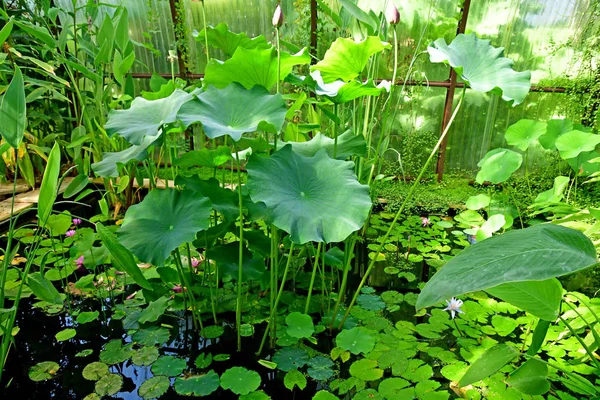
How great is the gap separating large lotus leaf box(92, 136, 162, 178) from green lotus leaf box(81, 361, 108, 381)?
1.85 ft

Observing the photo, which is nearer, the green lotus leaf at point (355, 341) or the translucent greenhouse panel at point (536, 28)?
the green lotus leaf at point (355, 341)

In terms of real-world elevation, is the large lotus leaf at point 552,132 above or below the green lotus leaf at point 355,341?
above

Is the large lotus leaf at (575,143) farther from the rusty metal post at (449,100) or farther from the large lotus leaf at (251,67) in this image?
the large lotus leaf at (251,67)

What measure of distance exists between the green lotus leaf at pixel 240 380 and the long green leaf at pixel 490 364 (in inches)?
21.1

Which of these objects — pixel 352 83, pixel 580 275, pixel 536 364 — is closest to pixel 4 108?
pixel 352 83

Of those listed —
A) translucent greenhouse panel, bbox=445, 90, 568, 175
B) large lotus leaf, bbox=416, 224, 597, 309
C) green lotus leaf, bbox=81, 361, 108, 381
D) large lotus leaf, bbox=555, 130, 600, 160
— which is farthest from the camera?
translucent greenhouse panel, bbox=445, 90, 568, 175

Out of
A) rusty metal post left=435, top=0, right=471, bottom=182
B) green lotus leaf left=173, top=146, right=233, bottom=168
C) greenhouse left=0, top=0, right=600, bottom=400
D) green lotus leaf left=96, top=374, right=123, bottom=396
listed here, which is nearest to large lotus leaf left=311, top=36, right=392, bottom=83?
greenhouse left=0, top=0, right=600, bottom=400

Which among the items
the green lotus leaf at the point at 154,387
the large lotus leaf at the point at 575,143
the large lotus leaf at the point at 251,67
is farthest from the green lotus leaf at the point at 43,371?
the large lotus leaf at the point at 575,143

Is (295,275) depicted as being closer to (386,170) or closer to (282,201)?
(282,201)

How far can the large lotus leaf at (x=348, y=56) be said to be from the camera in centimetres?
98

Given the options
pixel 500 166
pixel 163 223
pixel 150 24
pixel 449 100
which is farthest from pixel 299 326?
pixel 150 24

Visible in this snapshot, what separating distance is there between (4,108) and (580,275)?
7.08 feet

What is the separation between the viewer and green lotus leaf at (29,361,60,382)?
3.59ft

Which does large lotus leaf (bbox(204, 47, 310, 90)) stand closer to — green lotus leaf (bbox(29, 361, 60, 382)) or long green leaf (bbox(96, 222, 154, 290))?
long green leaf (bbox(96, 222, 154, 290))
